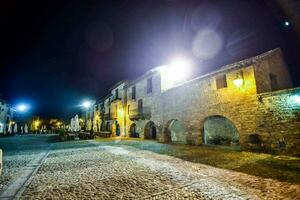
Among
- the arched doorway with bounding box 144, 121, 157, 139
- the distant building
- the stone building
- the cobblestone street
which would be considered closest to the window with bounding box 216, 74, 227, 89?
the stone building

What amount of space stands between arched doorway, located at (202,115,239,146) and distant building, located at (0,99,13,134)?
46036 millimetres

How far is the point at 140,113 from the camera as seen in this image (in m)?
22.4

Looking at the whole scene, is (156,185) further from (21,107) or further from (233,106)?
(21,107)

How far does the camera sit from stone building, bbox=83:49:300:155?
367 inches

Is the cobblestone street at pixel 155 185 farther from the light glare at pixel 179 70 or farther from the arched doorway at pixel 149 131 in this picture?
the arched doorway at pixel 149 131

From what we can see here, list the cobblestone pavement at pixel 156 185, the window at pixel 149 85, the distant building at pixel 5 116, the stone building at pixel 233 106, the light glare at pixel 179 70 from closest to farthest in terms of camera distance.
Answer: the cobblestone pavement at pixel 156 185 → the stone building at pixel 233 106 → the light glare at pixel 179 70 → the window at pixel 149 85 → the distant building at pixel 5 116

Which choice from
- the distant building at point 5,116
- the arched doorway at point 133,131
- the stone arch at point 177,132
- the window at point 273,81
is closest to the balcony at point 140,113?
the arched doorway at point 133,131

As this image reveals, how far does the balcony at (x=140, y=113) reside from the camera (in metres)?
20.9

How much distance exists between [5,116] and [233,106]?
183 ft

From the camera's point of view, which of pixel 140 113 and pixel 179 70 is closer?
pixel 179 70

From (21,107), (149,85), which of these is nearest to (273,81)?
(149,85)

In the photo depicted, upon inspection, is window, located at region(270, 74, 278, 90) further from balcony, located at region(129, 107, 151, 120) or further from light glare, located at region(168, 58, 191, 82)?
balcony, located at region(129, 107, 151, 120)

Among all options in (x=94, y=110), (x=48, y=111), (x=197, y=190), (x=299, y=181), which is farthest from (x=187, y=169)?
(x=48, y=111)

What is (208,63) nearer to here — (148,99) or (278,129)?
(148,99)
